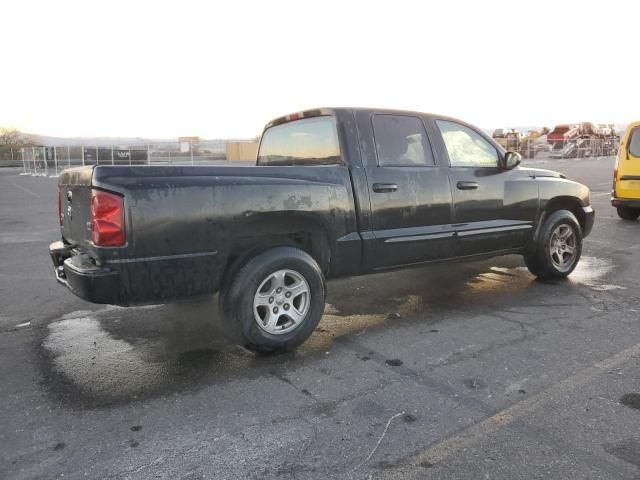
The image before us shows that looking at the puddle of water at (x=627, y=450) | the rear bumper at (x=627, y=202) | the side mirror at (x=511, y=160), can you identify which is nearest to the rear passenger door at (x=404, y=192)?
the side mirror at (x=511, y=160)

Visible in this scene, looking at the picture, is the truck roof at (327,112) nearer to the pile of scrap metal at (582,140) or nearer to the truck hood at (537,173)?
the truck hood at (537,173)

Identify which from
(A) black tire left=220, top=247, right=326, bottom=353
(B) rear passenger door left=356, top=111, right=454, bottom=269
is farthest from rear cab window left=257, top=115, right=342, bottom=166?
(A) black tire left=220, top=247, right=326, bottom=353

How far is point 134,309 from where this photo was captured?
16.9 ft

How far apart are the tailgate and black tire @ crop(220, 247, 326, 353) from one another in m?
1.07

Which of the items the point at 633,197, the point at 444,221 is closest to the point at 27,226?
the point at 444,221

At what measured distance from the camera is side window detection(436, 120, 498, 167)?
5105 millimetres

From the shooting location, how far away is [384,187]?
4480 millimetres

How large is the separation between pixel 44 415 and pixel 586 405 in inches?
125

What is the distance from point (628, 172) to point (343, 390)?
8.96m

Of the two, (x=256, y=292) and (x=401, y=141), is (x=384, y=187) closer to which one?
(x=401, y=141)

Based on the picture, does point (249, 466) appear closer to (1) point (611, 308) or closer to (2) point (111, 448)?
(2) point (111, 448)

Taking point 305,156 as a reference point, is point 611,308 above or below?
below

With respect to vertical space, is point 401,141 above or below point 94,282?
above

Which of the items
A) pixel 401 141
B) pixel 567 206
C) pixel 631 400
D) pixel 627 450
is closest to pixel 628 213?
pixel 567 206
